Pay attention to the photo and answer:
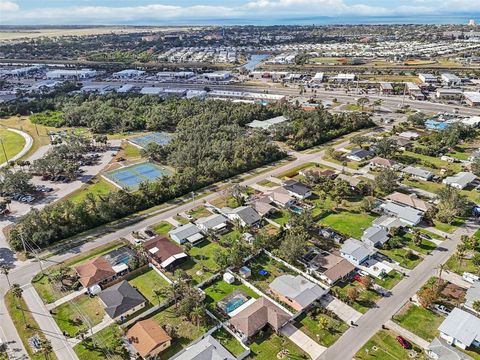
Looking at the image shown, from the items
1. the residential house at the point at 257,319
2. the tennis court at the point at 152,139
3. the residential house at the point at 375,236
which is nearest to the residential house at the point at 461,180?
the residential house at the point at 375,236

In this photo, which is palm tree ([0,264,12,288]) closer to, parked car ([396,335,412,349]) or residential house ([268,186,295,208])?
residential house ([268,186,295,208])

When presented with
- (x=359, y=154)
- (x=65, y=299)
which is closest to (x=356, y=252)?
(x=359, y=154)

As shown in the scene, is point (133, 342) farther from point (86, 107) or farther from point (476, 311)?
point (86, 107)

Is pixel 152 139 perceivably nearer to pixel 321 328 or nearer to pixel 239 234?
pixel 239 234

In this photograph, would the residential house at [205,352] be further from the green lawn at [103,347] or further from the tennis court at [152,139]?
the tennis court at [152,139]

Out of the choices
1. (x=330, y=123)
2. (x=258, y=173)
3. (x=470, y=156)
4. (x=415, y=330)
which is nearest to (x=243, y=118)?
(x=330, y=123)

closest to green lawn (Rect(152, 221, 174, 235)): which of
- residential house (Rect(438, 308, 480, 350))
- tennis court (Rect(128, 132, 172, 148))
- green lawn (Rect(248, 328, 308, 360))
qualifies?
green lawn (Rect(248, 328, 308, 360))
